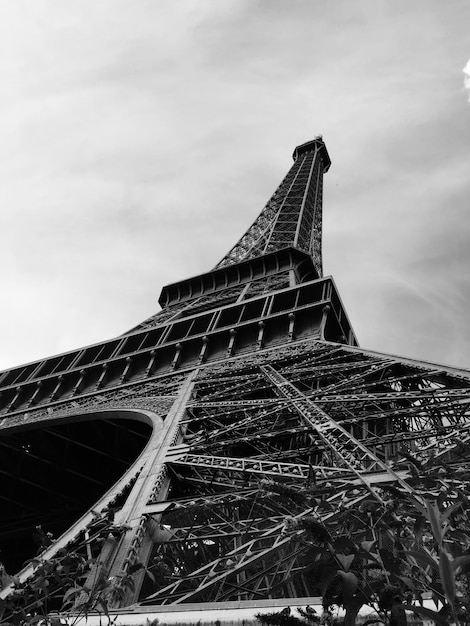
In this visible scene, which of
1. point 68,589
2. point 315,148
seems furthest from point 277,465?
point 315,148

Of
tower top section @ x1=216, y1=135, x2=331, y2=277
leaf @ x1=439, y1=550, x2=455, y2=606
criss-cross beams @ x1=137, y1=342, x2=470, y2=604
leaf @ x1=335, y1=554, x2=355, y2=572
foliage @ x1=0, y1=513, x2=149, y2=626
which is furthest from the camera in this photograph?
tower top section @ x1=216, y1=135, x2=331, y2=277

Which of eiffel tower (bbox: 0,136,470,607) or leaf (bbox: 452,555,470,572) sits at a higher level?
eiffel tower (bbox: 0,136,470,607)

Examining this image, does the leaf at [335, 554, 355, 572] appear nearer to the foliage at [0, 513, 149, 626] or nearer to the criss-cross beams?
the criss-cross beams

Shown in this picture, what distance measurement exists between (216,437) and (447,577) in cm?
788

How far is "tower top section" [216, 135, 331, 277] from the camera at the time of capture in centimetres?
4631

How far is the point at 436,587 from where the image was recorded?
2637mm

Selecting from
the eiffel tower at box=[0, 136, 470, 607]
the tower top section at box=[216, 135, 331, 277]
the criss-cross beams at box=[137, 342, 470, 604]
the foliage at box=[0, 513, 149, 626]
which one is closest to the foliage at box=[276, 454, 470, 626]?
the criss-cross beams at box=[137, 342, 470, 604]

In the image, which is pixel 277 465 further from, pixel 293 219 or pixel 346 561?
→ pixel 293 219

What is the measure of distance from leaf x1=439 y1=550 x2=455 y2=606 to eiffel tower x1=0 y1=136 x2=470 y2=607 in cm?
125

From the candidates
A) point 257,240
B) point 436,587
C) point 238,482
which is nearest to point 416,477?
point 436,587

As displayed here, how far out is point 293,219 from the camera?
53781 millimetres

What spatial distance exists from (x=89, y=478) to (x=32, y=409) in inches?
136

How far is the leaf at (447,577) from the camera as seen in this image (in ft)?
6.93

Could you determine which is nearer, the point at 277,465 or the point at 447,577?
the point at 447,577
